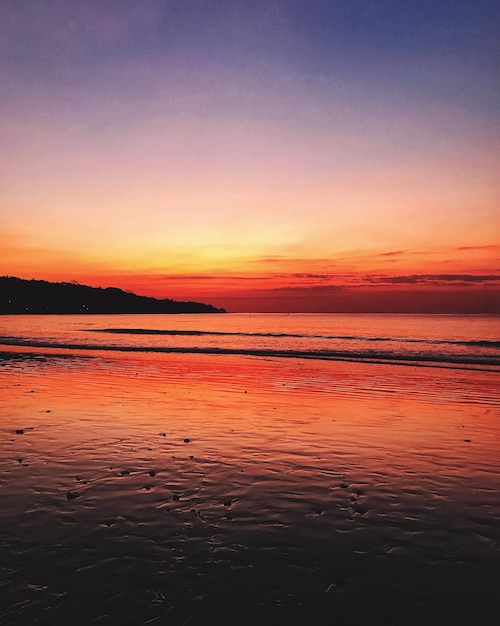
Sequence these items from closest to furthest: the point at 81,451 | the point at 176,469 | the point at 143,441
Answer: the point at 176,469 < the point at 81,451 < the point at 143,441

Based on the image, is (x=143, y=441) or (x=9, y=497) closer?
(x=9, y=497)

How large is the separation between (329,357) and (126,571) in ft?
117

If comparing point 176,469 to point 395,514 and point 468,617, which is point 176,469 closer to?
point 395,514

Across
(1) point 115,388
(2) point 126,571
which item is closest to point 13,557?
(2) point 126,571

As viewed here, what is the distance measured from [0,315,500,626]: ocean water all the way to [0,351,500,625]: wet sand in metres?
0.03

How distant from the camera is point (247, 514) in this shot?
737cm

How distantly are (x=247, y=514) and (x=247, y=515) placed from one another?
4cm

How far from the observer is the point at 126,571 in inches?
222

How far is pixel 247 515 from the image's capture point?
7.34 m

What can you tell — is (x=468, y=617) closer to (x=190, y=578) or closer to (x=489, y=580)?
(x=489, y=580)

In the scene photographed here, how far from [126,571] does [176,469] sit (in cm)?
387

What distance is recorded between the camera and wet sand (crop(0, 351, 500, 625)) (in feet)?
16.8

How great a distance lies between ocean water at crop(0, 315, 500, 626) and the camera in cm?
511

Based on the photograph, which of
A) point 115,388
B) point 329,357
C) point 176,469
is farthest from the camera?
point 329,357
